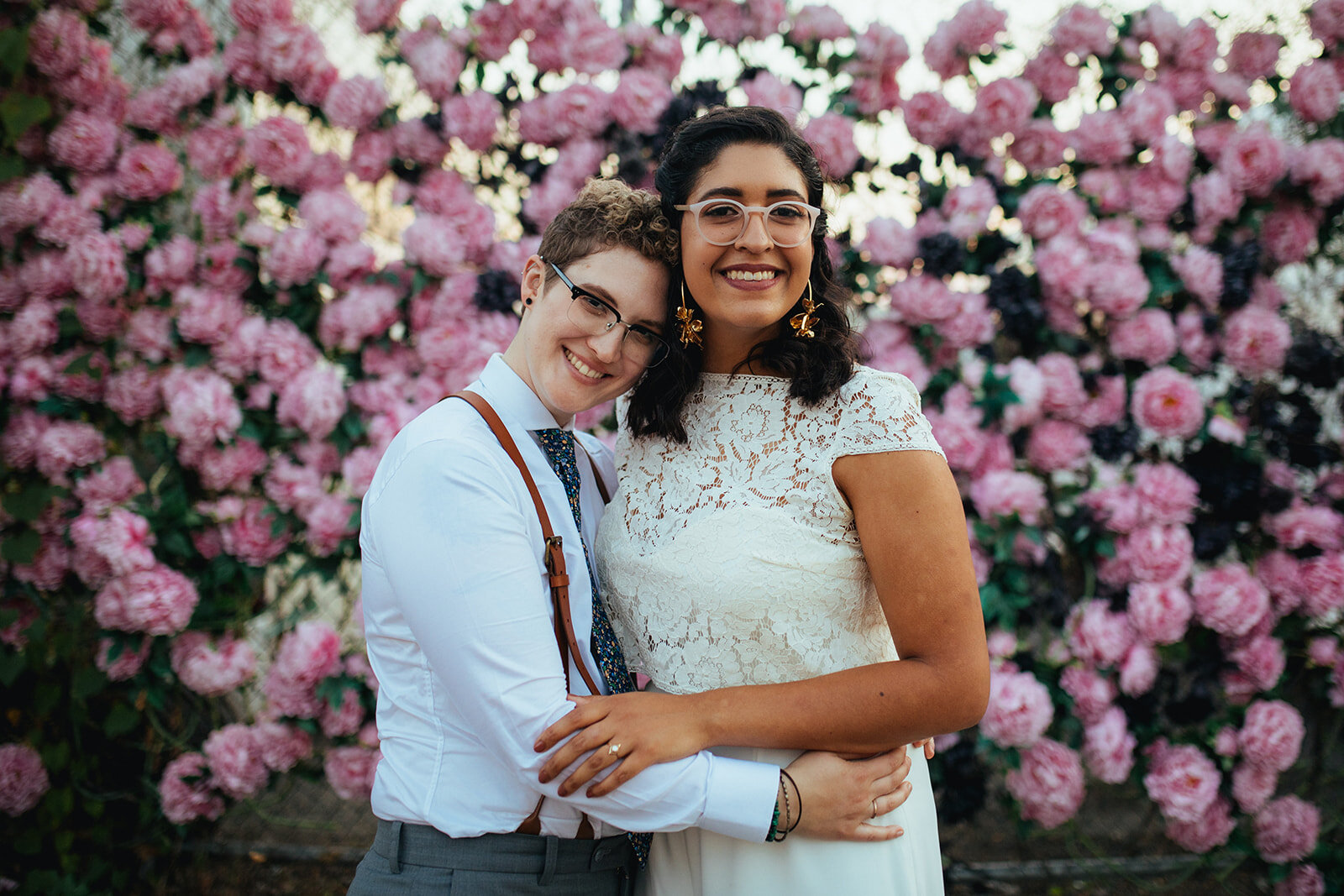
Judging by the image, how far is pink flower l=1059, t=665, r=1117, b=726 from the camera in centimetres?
253

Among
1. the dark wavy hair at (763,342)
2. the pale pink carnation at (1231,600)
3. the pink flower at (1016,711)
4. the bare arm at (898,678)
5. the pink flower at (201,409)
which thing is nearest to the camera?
the bare arm at (898,678)

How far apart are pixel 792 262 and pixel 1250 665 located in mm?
2143

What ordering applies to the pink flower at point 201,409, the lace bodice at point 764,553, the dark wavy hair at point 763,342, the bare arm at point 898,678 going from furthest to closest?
the pink flower at point 201,409 → the dark wavy hair at point 763,342 → the lace bodice at point 764,553 → the bare arm at point 898,678

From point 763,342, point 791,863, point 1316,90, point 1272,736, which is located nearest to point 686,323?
point 763,342

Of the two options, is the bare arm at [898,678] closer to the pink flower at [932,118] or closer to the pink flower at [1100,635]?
the pink flower at [1100,635]

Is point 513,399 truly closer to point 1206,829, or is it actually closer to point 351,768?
point 351,768

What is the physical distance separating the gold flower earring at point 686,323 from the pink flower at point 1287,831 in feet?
8.16

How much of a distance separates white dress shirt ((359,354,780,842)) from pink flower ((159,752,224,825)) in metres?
1.67

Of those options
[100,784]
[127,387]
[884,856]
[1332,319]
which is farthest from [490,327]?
[1332,319]

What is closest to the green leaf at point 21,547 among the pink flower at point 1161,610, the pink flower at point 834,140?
the pink flower at point 834,140

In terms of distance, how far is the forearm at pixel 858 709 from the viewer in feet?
4.50

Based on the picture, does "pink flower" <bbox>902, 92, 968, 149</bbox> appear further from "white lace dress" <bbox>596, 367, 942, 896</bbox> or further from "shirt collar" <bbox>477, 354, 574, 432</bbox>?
"shirt collar" <bbox>477, 354, 574, 432</bbox>

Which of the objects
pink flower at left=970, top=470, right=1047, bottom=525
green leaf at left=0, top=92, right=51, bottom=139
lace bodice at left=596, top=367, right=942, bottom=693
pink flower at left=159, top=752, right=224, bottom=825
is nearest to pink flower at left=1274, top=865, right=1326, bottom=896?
pink flower at left=970, top=470, right=1047, bottom=525

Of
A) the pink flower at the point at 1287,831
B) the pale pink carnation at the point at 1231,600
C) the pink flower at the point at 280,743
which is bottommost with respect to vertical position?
the pink flower at the point at 1287,831
